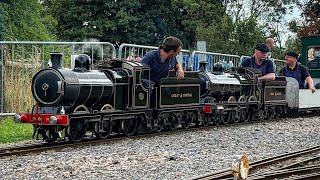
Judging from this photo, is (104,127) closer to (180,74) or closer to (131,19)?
(180,74)

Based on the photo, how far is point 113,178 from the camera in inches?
314

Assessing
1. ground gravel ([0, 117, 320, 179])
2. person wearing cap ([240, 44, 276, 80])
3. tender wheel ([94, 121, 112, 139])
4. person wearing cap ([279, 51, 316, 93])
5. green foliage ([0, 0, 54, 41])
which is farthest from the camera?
green foliage ([0, 0, 54, 41])

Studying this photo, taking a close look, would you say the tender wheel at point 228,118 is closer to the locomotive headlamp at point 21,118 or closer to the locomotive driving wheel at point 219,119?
the locomotive driving wheel at point 219,119

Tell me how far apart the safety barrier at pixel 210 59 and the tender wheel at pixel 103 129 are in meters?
6.27

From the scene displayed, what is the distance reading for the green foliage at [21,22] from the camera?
22953mm

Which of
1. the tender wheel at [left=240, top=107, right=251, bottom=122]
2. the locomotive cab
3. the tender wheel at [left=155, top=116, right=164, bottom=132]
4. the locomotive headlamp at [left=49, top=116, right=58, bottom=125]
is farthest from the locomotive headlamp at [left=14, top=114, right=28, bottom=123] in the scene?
the tender wheel at [left=240, top=107, right=251, bottom=122]

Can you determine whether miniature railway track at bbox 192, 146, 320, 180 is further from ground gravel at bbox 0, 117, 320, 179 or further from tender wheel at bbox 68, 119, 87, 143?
tender wheel at bbox 68, 119, 87, 143

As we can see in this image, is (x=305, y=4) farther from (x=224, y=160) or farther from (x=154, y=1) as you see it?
(x=224, y=160)

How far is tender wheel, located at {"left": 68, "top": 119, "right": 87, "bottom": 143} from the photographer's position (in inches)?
461

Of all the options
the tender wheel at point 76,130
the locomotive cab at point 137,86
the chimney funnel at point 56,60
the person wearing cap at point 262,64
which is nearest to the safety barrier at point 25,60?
the locomotive cab at point 137,86

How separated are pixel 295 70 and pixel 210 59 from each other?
8.57 ft

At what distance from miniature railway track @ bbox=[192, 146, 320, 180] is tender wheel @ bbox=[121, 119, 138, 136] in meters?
3.91

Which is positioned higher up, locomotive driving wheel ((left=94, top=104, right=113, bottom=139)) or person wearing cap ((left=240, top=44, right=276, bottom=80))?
person wearing cap ((left=240, top=44, right=276, bottom=80))

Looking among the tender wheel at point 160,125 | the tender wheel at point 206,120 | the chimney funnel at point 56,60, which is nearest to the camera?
the chimney funnel at point 56,60
